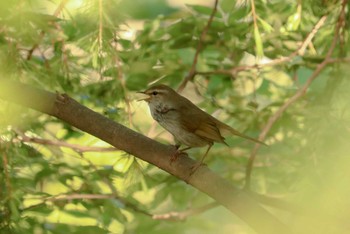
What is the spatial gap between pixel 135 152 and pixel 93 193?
31.4 inches

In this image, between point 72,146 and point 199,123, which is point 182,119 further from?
point 72,146

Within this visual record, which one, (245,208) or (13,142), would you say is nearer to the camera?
(245,208)

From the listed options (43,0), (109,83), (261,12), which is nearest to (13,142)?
(109,83)

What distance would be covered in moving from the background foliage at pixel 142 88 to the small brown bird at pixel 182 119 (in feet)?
0.34

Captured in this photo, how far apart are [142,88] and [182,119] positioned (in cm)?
40

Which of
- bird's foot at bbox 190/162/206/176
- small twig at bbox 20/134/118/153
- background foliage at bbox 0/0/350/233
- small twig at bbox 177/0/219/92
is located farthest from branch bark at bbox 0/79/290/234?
small twig at bbox 177/0/219/92

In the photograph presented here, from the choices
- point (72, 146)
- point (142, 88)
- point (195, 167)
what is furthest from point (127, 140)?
point (142, 88)

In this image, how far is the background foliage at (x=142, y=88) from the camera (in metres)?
2.25

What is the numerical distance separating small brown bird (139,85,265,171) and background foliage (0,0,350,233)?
0.10m

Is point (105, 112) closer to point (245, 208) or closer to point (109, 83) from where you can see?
point (109, 83)

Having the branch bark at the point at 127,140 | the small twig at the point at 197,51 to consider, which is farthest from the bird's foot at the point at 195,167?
the small twig at the point at 197,51

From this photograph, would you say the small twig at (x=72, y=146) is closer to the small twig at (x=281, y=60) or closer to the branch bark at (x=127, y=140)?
the branch bark at (x=127, y=140)

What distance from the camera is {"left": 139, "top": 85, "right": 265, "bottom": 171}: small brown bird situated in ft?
9.78

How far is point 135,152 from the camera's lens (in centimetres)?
213
